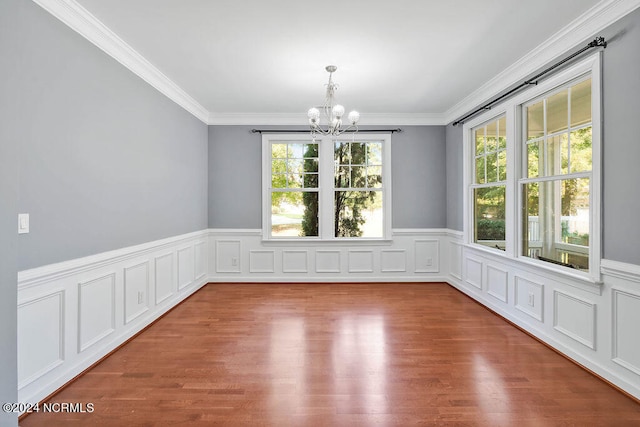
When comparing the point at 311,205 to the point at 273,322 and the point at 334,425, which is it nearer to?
the point at 273,322

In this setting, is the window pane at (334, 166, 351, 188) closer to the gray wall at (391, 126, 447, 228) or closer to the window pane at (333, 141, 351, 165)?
the window pane at (333, 141, 351, 165)

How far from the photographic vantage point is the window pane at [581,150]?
2617mm

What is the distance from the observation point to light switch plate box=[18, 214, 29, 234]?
1.95m

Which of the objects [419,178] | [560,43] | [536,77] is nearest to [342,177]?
[419,178]

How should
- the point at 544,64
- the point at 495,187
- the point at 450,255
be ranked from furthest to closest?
the point at 450,255 < the point at 495,187 < the point at 544,64

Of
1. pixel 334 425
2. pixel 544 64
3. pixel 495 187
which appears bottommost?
pixel 334 425

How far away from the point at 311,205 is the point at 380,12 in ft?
11.0

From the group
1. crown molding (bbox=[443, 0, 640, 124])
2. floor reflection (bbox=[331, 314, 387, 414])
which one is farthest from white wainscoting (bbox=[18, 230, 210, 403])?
crown molding (bbox=[443, 0, 640, 124])

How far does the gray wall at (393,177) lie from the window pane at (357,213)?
340 mm

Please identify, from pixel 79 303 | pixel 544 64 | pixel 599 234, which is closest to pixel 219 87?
pixel 79 303

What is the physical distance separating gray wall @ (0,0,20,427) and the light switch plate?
619 mm

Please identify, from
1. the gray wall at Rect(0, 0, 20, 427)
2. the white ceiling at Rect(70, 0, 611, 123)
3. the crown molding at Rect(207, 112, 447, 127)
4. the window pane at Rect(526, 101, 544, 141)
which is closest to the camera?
the gray wall at Rect(0, 0, 20, 427)

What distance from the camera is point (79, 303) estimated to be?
8.04ft

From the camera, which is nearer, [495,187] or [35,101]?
[35,101]
